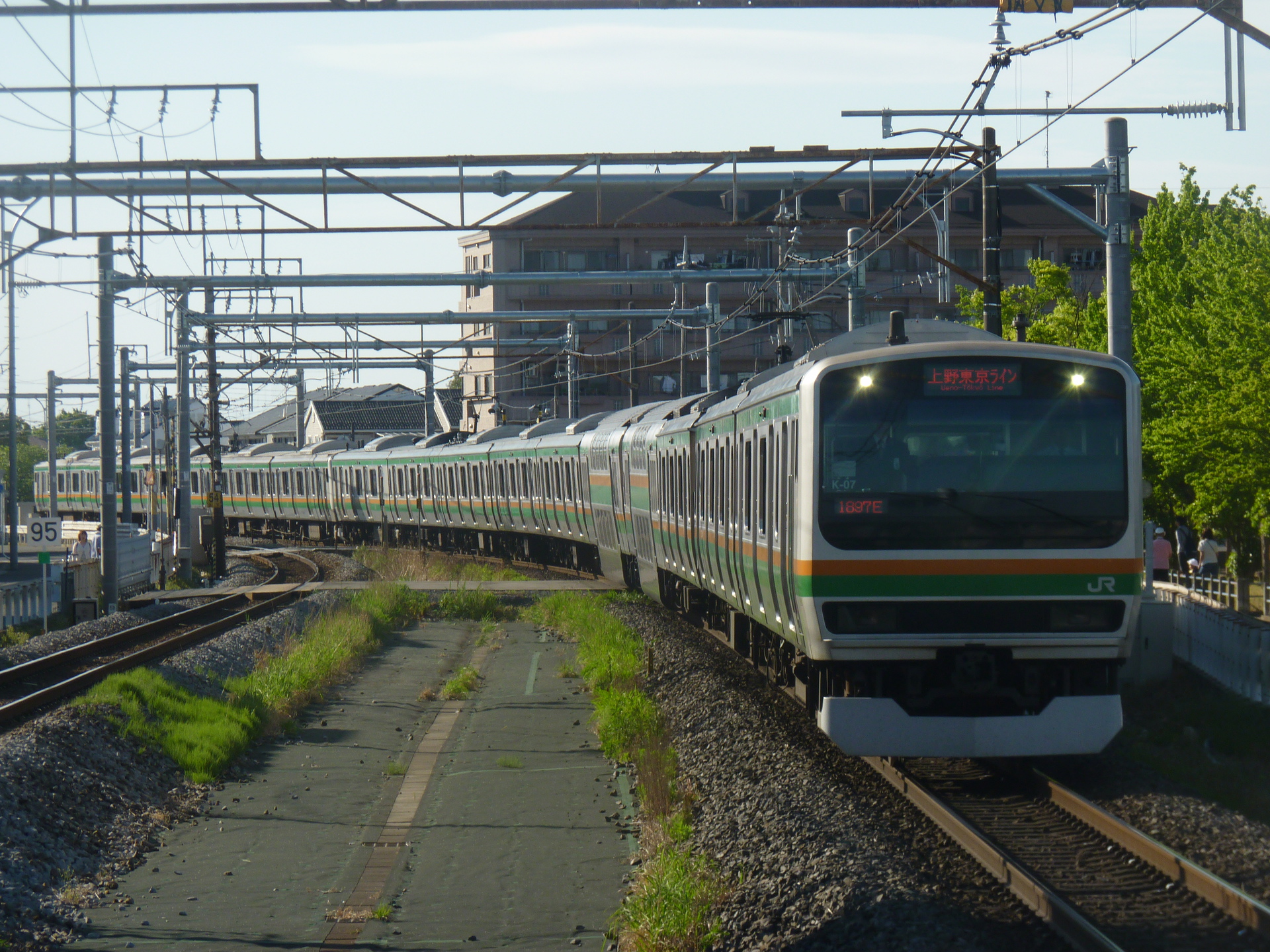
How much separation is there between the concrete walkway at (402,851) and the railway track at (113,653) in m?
2.58

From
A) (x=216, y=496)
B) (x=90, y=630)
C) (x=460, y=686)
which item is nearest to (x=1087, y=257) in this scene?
(x=216, y=496)

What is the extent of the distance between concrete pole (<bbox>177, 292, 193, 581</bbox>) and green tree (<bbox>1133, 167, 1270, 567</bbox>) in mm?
17796

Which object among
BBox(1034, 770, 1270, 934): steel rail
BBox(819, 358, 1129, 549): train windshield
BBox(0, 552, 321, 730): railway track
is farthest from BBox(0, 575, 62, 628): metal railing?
BBox(1034, 770, 1270, 934): steel rail

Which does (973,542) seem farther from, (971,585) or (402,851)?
(402,851)

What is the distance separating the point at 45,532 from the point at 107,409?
3169mm

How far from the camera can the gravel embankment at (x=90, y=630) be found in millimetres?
17875

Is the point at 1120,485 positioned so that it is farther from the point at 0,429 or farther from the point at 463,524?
the point at 0,429

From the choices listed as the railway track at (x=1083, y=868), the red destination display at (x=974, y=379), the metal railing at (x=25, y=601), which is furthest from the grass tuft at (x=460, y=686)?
the metal railing at (x=25, y=601)

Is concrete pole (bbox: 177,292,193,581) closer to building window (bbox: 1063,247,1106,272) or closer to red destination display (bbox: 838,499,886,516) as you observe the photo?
red destination display (bbox: 838,499,886,516)

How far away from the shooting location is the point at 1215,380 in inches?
801

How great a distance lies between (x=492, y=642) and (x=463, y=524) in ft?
64.6

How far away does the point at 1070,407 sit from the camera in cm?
891

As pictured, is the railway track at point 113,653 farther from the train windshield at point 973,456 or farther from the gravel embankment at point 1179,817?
the gravel embankment at point 1179,817

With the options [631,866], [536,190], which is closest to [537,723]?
[631,866]
